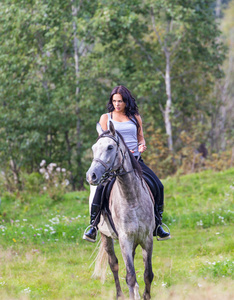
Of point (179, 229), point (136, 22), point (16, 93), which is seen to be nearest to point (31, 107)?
point (16, 93)

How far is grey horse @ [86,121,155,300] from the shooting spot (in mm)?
4719

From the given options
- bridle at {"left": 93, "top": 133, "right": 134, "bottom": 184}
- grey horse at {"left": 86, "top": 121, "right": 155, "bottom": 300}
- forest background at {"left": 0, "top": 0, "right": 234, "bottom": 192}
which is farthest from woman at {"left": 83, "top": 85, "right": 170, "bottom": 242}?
forest background at {"left": 0, "top": 0, "right": 234, "bottom": 192}

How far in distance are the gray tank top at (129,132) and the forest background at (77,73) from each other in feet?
33.3

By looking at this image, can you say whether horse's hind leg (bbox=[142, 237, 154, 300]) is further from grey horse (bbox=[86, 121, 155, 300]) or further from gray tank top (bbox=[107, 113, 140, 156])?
gray tank top (bbox=[107, 113, 140, 156])

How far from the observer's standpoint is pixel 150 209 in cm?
544

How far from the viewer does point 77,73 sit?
1795 centimetres

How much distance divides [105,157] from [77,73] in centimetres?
1389

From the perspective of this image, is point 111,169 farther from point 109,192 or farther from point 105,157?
point 109,192

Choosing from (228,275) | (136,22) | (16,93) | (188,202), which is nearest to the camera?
(228,275)

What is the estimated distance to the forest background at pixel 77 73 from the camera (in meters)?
17.4

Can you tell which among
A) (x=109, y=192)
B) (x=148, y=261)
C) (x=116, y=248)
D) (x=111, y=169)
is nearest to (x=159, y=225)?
(x=148, y=261)

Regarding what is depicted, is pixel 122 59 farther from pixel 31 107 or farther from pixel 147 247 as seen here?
pixel 147 247

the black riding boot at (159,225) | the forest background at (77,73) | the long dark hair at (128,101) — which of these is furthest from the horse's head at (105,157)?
the forest background at (77,73)

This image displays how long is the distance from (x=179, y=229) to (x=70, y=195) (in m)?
5.30
